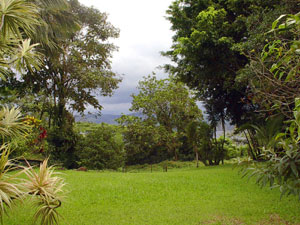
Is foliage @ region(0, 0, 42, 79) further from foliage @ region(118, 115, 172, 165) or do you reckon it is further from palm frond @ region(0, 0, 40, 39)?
foliage @ region(118, 115, 172, 165)

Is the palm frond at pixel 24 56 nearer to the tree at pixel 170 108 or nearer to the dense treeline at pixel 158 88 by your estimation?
the dense treeline at pixel 158 88

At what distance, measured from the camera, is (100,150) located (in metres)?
13.0

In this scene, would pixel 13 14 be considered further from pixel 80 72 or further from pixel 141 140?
pixel 141 140

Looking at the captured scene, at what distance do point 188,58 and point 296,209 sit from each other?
611 centimetres

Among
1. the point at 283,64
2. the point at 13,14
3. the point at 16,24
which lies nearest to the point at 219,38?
the point at 16,24

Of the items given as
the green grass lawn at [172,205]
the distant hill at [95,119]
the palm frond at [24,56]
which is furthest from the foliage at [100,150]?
the palm frond at [24,56]

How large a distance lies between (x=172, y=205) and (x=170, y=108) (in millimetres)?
11774

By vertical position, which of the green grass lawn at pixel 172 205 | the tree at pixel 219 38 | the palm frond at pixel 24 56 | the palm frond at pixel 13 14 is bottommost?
the green grass lawn at pixel 172 205

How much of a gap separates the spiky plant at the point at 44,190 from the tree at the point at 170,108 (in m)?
13.5

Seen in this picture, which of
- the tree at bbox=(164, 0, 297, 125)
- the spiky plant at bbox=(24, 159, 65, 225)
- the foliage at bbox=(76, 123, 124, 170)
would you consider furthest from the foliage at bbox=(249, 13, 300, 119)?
the foliage at bbox=(76, 123, 124, 170)

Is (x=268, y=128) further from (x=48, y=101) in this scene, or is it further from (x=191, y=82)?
(x=48, y=101)

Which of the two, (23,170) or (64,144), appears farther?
(64,144)

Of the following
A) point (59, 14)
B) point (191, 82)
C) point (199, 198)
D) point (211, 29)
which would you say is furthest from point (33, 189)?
point (191, 82)

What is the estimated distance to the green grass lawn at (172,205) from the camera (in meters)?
4.28
